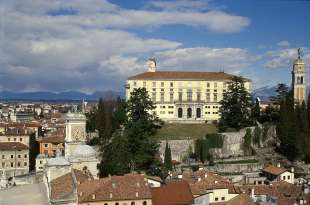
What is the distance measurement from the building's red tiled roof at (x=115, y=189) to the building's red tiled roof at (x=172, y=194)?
395 mm

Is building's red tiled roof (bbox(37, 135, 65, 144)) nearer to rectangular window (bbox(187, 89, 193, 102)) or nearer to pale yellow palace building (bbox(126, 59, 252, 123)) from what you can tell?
pale yellow palace building (bbox(126, 59, 252, 123))

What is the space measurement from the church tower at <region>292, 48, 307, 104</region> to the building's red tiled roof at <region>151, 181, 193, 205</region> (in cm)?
1993

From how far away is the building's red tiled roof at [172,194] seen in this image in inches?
683

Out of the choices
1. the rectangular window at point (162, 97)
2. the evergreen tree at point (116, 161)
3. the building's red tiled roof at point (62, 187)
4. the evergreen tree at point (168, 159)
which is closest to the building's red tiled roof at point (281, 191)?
the evergreen tree at point (116, 161)

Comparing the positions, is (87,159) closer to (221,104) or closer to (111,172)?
(111,172)

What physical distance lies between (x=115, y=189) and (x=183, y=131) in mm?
15479

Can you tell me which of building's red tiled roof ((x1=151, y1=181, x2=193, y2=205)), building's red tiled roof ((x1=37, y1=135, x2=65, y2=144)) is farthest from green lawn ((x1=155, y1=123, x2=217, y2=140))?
building's red tiled roof ((x1=151, y1=181, x2=193, y2=205))

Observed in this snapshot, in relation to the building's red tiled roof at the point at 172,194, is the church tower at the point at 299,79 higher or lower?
higher

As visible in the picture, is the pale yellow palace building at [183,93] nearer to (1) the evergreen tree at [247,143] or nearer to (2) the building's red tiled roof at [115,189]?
(1) the evergreen tree at [247,143]

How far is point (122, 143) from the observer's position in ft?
79.8

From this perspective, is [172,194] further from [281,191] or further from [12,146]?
[12,146]

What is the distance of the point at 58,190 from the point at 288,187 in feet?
29.2

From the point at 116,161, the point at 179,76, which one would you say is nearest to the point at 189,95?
the point at 179,76

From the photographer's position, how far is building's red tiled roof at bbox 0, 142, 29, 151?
29.7 m
